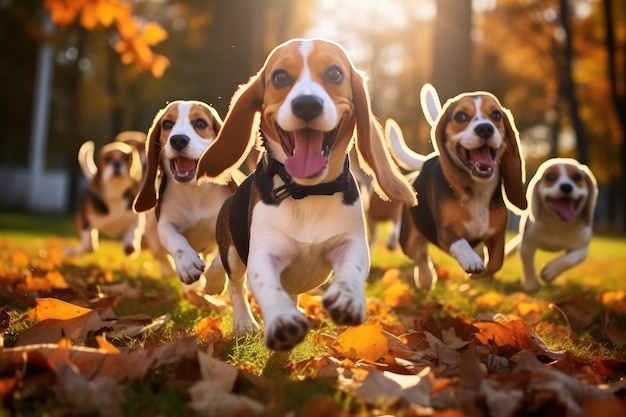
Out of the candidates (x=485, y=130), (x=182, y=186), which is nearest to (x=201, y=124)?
(x=182, y=186)

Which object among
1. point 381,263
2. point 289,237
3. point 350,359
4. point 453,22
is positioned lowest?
point 381,263

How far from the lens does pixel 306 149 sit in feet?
11.2

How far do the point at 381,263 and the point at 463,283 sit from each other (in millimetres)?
1703

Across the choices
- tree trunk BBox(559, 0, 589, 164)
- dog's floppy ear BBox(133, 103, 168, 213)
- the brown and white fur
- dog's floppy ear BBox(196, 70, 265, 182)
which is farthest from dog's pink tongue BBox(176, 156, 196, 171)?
tree trunk BBox(559, 0, 589, 164)

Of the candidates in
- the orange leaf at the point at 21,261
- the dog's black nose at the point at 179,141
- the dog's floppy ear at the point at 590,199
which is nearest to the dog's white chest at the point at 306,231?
the dog's black nose at the point at 179,141

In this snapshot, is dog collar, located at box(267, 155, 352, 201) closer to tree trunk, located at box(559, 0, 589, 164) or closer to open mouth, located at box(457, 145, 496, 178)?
open mouth, located at box(457, 145, 496, 178)

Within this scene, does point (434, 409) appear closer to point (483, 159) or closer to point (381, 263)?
point (483, 159)

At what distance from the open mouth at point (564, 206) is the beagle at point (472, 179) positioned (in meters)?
1.41

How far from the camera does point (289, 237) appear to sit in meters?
3.49

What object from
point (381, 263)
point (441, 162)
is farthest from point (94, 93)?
point (441, 162)

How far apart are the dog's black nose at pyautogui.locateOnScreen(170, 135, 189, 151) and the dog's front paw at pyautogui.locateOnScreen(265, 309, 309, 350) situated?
7.88ft

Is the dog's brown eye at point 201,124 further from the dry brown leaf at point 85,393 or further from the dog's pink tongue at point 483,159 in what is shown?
the dry brown leaf at point 85,393

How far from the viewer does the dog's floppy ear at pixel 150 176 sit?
5070 millimetres

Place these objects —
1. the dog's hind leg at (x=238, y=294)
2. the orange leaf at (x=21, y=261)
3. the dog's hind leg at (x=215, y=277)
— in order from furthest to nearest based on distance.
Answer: the orange leaf at (x=21, y=261)
the dog's hind leg at (x=215, y=277)
the dog's hind leg at (x=238, y=294)
